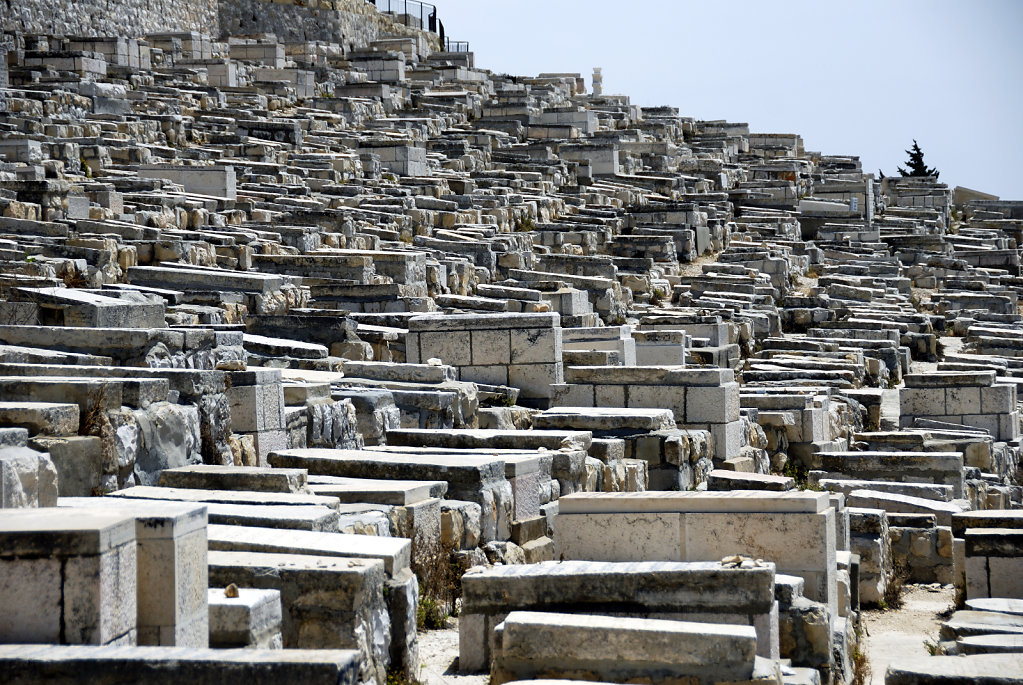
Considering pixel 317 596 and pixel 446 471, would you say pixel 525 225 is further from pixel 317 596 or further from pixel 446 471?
pixel 317 596

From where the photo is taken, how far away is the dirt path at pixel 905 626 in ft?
29.4

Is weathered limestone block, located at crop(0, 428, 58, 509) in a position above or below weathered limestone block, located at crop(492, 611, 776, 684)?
above

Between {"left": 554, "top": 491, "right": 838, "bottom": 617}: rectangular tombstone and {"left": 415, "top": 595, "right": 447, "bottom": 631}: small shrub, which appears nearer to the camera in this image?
{"left": 415, "top": 595, "right": 447, "bottom": 631}: small shrub

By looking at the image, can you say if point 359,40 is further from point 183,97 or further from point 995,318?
point 995,318

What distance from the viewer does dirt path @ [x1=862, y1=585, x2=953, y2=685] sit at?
8961mm

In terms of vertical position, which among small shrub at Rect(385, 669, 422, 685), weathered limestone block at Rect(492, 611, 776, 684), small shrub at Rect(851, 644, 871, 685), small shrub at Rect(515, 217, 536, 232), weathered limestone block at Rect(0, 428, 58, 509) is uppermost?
small shrub at Rect(515, 217, 536, 232)

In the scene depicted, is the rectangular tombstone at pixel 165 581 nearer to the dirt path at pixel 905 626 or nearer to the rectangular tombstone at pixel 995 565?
the dirt path at pixel 905 626

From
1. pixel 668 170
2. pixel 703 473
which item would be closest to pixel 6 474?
pixel 703 473

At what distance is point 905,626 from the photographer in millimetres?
10102

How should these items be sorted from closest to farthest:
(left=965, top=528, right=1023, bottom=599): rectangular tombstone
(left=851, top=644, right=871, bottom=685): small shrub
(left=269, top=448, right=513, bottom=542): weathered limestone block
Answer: (left=851, top=644, right=871, bottom=685): small shrub
(left=269, top=448, right=513, bottom=542): weathered limestone block
(left=965, top=528, right=1023, bottom=599): rectangular tombstone

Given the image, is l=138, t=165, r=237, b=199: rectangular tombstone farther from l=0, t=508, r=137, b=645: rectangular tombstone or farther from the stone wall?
the stone wall

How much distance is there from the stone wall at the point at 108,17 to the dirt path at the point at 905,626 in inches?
1182

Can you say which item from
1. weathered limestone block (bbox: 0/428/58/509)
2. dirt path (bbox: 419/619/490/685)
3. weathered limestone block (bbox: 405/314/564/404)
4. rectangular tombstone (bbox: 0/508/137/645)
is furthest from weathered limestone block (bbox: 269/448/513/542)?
rectangular tombstone (bbox: 0/508/137/645)

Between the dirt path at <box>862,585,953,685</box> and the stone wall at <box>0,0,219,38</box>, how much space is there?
30.0 m
